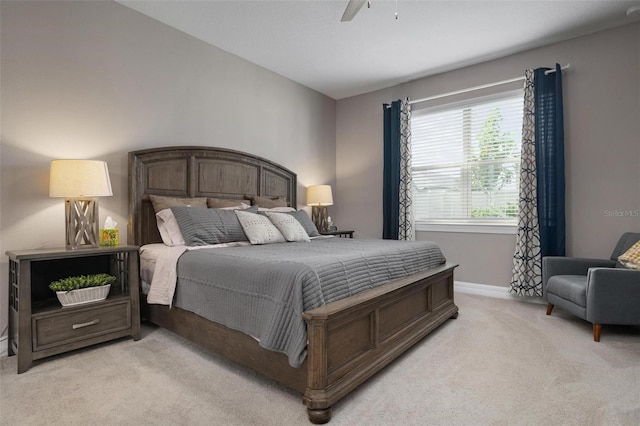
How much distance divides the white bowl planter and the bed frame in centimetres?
41

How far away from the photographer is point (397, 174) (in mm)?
4730

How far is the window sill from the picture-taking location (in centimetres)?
401

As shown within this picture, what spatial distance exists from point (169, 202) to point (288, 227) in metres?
1.11

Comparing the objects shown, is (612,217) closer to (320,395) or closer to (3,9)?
(320,395)

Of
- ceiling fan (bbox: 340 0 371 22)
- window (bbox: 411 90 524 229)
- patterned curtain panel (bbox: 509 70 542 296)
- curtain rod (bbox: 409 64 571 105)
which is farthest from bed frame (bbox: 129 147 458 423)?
curtain rod (bbox: 409 64 571 105)

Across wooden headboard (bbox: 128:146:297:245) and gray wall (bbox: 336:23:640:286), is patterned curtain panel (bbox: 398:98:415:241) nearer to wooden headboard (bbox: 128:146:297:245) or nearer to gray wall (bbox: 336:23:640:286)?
gray wall (bbox: 336:23:640:286)

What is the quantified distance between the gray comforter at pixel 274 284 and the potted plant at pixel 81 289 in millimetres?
557

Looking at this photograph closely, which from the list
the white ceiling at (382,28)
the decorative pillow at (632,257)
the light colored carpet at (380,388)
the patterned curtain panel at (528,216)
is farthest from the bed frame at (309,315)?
the decorative pillow at (632,257)

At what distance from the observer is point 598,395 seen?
1832 mm

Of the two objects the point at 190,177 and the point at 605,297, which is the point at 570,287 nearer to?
the point at 605,297

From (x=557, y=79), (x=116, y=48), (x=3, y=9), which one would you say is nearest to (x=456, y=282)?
(x=557, y=79)

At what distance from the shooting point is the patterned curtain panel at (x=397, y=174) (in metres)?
4.65

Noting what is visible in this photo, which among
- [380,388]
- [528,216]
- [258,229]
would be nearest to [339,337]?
[380,388]

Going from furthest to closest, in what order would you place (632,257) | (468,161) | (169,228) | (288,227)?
(468,161), (288,227), (169,228), (632,257)
